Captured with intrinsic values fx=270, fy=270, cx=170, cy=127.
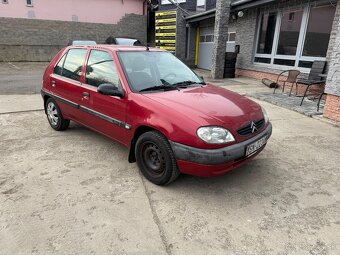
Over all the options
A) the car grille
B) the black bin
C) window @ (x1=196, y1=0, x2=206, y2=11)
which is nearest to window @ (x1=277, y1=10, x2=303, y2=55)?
the black bin

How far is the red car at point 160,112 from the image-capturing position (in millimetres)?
2773

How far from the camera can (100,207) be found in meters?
2.81

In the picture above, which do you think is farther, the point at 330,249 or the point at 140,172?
the point at 140,172

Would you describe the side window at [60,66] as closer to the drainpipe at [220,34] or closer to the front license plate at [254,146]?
the front license plate at [254,146]

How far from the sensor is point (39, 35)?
1780cm

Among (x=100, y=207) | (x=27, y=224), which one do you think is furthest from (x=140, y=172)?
(x=27, y=224)

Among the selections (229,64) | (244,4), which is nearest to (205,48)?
(229,64)

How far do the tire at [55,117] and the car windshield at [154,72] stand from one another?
1909 millimetres

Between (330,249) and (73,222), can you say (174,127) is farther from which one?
(330,249)

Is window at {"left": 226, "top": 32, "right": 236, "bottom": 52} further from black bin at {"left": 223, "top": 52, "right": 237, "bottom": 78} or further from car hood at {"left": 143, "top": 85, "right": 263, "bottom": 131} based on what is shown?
car hood at {"left": 143, "top": 85, "right": 263, "bottom": 131}

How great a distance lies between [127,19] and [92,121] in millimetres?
18672

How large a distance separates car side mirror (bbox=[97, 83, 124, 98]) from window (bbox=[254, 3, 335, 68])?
7.47 m

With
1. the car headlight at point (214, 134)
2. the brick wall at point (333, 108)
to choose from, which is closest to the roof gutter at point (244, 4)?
the brick wall at point (333, 108)

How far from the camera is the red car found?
9.10 ft
